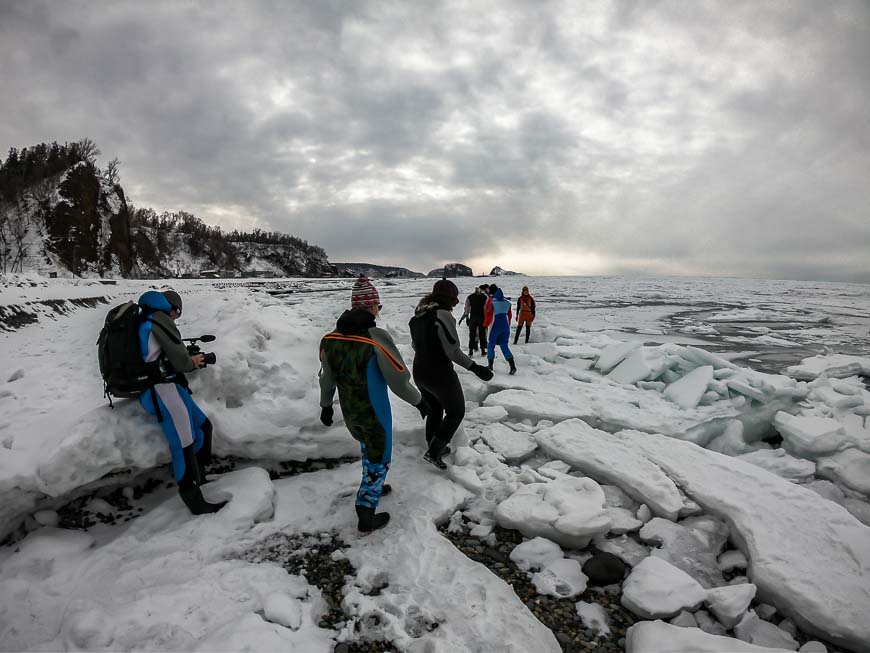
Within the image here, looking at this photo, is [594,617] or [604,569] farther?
[604,569]

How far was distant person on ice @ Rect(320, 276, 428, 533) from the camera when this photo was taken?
9.29ft

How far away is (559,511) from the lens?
10.0ft

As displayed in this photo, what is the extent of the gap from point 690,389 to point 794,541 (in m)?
3.32

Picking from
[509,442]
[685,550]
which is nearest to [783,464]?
[685,550]

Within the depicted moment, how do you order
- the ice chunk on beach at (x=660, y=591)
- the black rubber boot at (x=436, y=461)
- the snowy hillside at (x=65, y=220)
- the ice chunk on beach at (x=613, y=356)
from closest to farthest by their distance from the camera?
1. the ice chunk on beach at (x=660, y=591)
2. the black rubber boot at (x=436, y=461)
3. the ice chunk on beach at (x=613, y=356)
4. the snowy hillside at (x=65, y=220)

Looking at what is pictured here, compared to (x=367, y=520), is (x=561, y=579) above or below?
below

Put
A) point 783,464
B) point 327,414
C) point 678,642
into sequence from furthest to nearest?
point 783,464 → point 327,414 → point 678,642

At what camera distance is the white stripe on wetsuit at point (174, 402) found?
9.16 feet

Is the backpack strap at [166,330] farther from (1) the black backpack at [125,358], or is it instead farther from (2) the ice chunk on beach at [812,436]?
(2) the ice chunk on beach at [812,436]

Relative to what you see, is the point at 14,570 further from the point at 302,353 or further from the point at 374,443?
the point at 302,353

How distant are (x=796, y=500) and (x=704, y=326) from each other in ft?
49.0

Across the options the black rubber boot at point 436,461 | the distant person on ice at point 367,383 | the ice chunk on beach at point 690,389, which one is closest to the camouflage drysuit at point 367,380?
the distant person on ice at point 367,383

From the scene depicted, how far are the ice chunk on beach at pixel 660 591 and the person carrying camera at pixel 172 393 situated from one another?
293 cm

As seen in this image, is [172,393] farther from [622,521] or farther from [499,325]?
[499,325]
